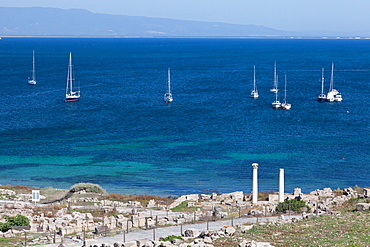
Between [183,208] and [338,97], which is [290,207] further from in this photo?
[338,97]


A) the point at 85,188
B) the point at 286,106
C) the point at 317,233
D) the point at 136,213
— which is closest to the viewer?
the point at 317,233

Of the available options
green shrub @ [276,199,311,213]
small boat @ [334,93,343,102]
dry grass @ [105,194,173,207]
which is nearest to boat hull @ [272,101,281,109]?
small boat @ [334,93,343,102]

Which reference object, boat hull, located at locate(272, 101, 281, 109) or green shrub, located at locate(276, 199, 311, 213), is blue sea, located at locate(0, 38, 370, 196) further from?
green shrub, located at locate(276, 199, 311, 213)

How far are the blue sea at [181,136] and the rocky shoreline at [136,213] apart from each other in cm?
940

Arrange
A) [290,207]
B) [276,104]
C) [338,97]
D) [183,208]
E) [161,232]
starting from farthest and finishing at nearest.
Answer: [338,97] → [276,104] → [183,208] → [290,207] → [161,232]

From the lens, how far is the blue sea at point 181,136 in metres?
54.2

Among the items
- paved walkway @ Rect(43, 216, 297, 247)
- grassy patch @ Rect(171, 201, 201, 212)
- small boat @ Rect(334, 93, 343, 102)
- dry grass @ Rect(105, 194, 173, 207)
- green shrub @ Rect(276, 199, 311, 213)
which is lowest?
dry grass @ Rect(105, 194, 173, 207)

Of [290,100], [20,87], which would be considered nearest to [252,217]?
[290,100]

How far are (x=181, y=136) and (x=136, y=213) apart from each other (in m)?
38.5

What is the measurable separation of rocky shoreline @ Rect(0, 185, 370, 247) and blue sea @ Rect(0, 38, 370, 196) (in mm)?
9398

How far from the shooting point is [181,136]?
71875 millimetres

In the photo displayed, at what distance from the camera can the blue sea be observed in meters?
54.2

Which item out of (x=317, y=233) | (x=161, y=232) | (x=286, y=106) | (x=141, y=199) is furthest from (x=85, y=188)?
(x=286, y=106)

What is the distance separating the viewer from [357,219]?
92.0ft
